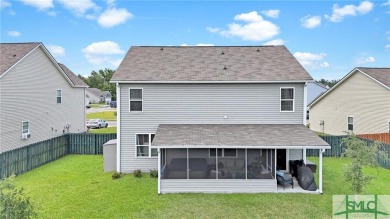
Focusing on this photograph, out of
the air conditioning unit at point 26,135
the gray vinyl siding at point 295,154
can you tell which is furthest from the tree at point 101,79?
the gray vinyl siding at point 295,154

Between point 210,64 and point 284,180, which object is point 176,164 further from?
point 210,64

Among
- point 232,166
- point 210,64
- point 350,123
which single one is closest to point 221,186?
point 232,166

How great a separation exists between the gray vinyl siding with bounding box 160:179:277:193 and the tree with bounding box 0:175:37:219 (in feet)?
21.2

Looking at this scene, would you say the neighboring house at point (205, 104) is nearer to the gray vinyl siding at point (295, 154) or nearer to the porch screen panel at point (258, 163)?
the gray vinyl siding at point (295, 154)

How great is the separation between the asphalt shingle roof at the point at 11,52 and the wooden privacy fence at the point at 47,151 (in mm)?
5106

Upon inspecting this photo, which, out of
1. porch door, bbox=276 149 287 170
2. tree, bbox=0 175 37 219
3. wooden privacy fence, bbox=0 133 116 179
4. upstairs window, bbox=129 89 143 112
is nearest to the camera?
tree, bbox=0 175 37 219

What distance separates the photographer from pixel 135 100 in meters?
15.3

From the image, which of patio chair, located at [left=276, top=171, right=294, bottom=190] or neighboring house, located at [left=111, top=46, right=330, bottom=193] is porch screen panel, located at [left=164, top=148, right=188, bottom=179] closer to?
neighboring house, located at [left=111, top=46, right=330, bottom=193]

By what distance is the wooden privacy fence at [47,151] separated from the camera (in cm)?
1438

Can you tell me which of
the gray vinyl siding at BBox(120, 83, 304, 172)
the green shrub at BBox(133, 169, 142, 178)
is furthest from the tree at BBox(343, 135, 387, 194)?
the green shrub at BBox(133, 169, 142, 178)

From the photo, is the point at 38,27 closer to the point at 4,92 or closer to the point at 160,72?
the point at 4,92

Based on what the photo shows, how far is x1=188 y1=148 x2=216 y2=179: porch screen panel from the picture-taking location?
41.4 ft

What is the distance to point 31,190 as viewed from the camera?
40.9ft

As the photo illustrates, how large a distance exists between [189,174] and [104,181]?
4.47 metres
